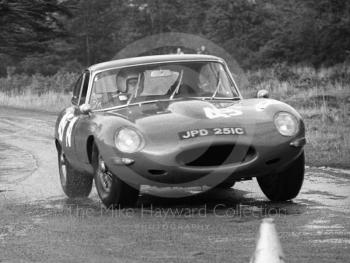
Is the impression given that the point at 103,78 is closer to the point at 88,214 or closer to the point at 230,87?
Result: the point at 230,87

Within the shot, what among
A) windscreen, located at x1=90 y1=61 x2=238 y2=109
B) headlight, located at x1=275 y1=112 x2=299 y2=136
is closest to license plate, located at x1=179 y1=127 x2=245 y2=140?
headlight, located at x1=275 y1=112 x2=299 y2=136

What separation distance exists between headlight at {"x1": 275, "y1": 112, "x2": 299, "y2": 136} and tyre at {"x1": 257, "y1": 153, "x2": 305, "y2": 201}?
1.14 ft

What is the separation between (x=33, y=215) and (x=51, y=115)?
14963 mm

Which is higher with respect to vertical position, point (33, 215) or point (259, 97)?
point (259, 97)

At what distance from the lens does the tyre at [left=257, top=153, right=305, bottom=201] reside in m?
7.83

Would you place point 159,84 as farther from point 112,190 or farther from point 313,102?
point 313,102

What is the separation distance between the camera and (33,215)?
7.46m

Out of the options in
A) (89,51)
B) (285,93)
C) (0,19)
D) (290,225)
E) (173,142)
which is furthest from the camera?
(89,51)

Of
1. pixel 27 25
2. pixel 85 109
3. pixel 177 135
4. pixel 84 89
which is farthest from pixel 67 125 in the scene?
pixel 27 25

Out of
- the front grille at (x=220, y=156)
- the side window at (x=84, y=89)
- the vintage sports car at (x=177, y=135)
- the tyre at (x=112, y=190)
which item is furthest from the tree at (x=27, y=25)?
the front grille at (x=220, y=156)

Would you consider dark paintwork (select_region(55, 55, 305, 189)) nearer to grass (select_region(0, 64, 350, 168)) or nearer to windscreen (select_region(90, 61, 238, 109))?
windscreen (select_region(90, 61, 238, 109))

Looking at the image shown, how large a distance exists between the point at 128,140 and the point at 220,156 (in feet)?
2.73

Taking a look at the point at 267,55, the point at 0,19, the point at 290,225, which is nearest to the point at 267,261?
the point at 290,225

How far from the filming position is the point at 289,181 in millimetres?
7828
